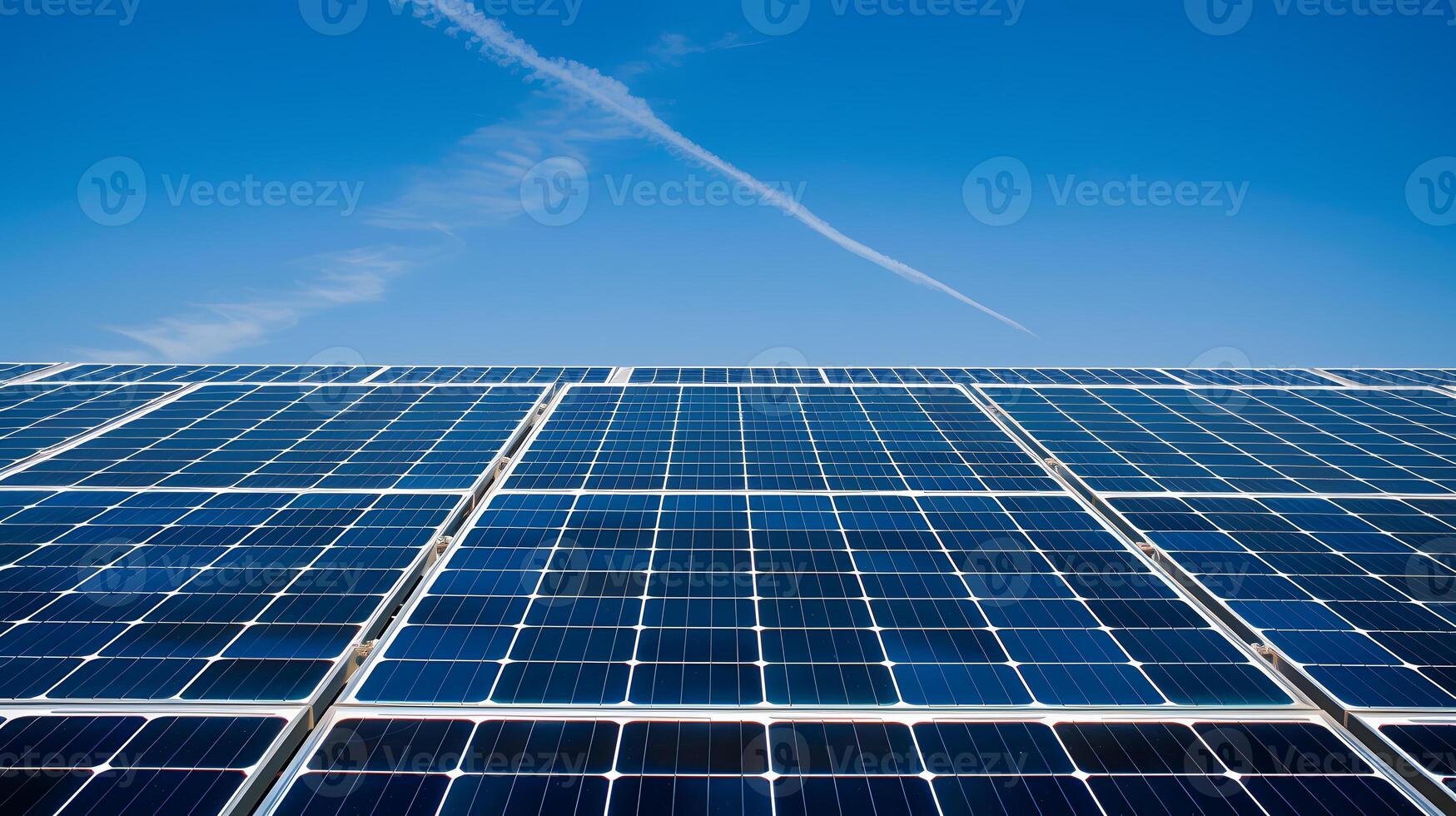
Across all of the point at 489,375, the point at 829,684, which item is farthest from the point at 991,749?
the point at 489,375

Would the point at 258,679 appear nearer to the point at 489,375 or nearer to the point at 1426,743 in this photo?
the point at 1426,743

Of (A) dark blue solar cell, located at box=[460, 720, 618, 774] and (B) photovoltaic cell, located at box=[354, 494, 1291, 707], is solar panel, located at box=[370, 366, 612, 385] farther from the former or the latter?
(A) dark blue solar cell, located at box=[460, 720, 618, 774]

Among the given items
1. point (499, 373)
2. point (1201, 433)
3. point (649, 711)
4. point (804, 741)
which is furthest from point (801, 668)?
point (499, 373)

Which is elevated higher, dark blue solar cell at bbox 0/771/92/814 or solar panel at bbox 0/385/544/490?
solar panel at bbox 0/385/544/490

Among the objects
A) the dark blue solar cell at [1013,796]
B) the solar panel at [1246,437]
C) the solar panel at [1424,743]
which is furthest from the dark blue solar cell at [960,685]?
the solar panel at [1246,437]

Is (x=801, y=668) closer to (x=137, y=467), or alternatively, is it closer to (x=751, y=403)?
(x=751, y=403)

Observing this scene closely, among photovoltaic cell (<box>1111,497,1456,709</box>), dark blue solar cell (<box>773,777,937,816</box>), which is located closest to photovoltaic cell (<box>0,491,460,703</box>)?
dark blue solar cell (<box>773,777,937,816</box>)
